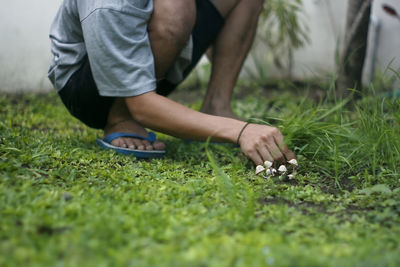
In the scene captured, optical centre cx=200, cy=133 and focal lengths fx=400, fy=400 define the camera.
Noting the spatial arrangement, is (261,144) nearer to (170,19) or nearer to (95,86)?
(170,19)

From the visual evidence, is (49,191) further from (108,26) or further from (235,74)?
(235,74)

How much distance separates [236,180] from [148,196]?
0.36m

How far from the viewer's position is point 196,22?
6.35ft

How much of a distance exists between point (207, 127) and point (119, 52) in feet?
1.46

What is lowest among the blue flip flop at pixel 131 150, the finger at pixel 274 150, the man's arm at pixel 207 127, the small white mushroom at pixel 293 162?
the blue flip flop at pixel 131 150

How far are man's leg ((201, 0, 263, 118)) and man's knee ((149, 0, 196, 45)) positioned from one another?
1.32 ft

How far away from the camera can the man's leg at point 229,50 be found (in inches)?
81.8

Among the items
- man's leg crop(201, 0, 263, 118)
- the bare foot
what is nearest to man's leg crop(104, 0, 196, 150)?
the bare foot

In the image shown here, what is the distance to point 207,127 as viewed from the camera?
154 centimetres

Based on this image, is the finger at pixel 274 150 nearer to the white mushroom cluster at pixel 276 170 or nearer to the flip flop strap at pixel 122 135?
the white mushroom cluster at pixel 276 170

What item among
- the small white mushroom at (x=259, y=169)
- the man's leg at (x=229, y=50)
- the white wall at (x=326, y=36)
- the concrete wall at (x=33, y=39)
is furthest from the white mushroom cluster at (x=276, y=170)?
the white wall at (x=326, y=36)

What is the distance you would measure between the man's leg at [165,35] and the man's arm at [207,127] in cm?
24

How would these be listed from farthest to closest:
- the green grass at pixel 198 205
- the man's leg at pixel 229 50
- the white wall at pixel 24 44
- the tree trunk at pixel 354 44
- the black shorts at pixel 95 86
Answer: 1. the white wall at pixel 24 44
2. the tree trunk at pixel 354 44
3. the man's leg at pixel 229 50
4. the black shorts at pixel 95 86
5. the green grass at pixel 198 205

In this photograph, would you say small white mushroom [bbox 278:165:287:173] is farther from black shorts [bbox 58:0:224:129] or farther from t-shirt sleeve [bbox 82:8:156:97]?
black shorts [bbox 58:0:224:129]
